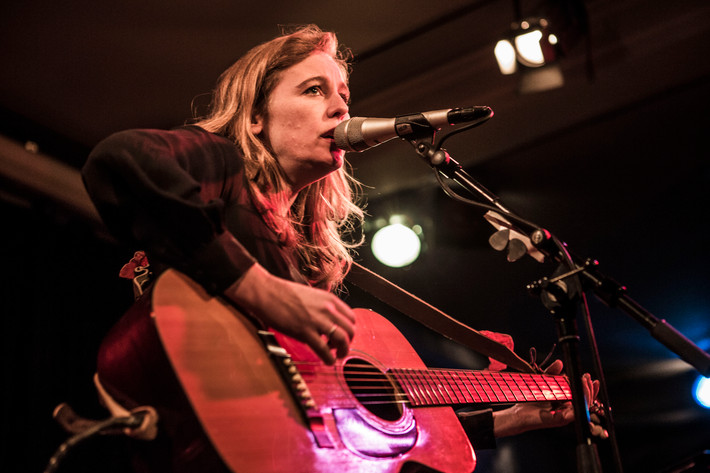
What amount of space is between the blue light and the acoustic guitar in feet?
12.4

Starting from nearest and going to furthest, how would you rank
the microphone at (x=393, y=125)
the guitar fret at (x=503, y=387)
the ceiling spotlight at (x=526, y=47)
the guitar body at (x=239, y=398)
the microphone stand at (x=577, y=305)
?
the guitar body at (x=239, y=398) → the microphone stand at (x=577, y=305) → the microphone at (x=393, y=125) → the guitar fret at (x=503, y=387) → the ceiling spotlight at (x=526, y=47)

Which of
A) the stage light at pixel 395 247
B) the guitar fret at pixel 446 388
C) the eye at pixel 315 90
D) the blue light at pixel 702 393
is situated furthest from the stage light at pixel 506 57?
the blue light at pixel 702 393

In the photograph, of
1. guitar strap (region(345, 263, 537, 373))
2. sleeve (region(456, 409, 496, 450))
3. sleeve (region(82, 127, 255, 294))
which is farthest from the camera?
guitar strap (region(345, 263, 537, 373))

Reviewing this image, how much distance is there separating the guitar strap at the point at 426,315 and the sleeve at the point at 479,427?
0.30 meters

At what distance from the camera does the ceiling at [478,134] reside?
12.8 feet

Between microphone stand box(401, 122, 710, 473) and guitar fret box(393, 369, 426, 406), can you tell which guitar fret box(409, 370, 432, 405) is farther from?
microphone stand box(401, 122, 710, 473)

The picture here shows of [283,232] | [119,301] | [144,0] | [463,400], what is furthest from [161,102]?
[463,400]

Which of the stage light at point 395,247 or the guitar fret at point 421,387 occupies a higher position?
the stage light at point 395,247

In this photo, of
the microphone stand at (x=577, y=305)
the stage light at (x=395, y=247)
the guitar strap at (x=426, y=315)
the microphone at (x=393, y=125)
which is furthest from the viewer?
the stage light at (x=395, y=247)

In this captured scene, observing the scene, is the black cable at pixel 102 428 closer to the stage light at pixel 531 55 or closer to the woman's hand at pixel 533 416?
the woman's hand at pixel 533 416

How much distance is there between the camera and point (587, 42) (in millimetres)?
4102

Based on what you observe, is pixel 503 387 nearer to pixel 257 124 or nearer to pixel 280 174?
pixel 280 174

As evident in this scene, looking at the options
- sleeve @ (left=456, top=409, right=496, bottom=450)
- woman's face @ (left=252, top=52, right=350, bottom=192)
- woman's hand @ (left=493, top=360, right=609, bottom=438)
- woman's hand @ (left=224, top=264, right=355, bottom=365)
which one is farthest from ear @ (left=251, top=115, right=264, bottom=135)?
woman's hand @ (left=493, top=360, right=609, bottom=438)

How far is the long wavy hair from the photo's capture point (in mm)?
2098
